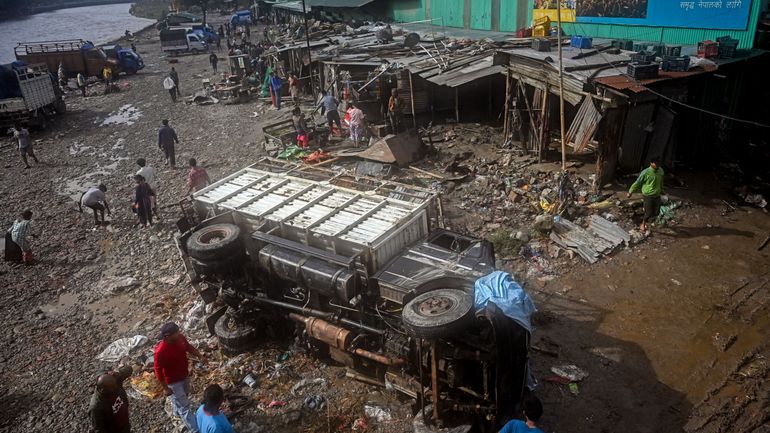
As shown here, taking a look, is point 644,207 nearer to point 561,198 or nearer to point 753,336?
point 561,198

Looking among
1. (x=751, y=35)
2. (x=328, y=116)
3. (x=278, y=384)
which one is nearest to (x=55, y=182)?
(x=328, y=116)

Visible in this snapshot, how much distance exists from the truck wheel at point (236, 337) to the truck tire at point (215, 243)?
111cm

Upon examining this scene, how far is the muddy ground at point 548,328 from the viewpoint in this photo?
603 cm

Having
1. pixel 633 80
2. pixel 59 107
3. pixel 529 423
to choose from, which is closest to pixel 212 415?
pixel 529 423

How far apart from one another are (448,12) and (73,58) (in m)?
22.4

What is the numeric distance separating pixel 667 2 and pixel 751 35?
8.27 ft

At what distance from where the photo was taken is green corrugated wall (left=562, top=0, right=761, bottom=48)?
40.6 feet

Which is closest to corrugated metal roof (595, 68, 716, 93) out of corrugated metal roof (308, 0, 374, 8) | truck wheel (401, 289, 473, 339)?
truck wheel (401, 289, 473, 339)

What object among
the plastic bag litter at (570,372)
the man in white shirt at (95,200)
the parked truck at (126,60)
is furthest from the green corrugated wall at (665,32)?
the parked truck at (126,60)

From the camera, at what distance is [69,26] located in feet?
219

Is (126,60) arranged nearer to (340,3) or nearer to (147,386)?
(340,3)

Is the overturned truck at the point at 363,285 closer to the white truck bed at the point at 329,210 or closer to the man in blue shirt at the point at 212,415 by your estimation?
the white truck bed at the point at 329,210

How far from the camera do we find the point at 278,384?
6.61 metres

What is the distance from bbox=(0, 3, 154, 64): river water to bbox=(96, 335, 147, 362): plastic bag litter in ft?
152
